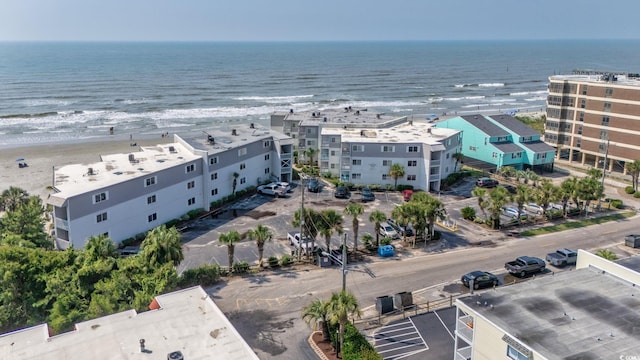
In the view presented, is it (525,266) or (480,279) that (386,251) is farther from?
(525,266)

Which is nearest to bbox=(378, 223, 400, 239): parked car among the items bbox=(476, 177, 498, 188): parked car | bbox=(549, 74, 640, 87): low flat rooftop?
bbox=(476, 177, 498, 188): parked car

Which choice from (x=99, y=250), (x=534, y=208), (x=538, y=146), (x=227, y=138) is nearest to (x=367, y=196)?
(x=534, y=208)

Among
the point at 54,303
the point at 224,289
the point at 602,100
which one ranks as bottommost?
the point at 224,289

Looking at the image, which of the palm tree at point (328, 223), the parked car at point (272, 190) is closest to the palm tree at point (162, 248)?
the palm tree at point (328, 223)

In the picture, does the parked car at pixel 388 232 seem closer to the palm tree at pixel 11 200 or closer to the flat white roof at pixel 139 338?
the flat white roof at pixel 139 338

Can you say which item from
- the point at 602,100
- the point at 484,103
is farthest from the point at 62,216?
the point at 484,103

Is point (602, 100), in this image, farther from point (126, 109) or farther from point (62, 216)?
point (126, 109)
